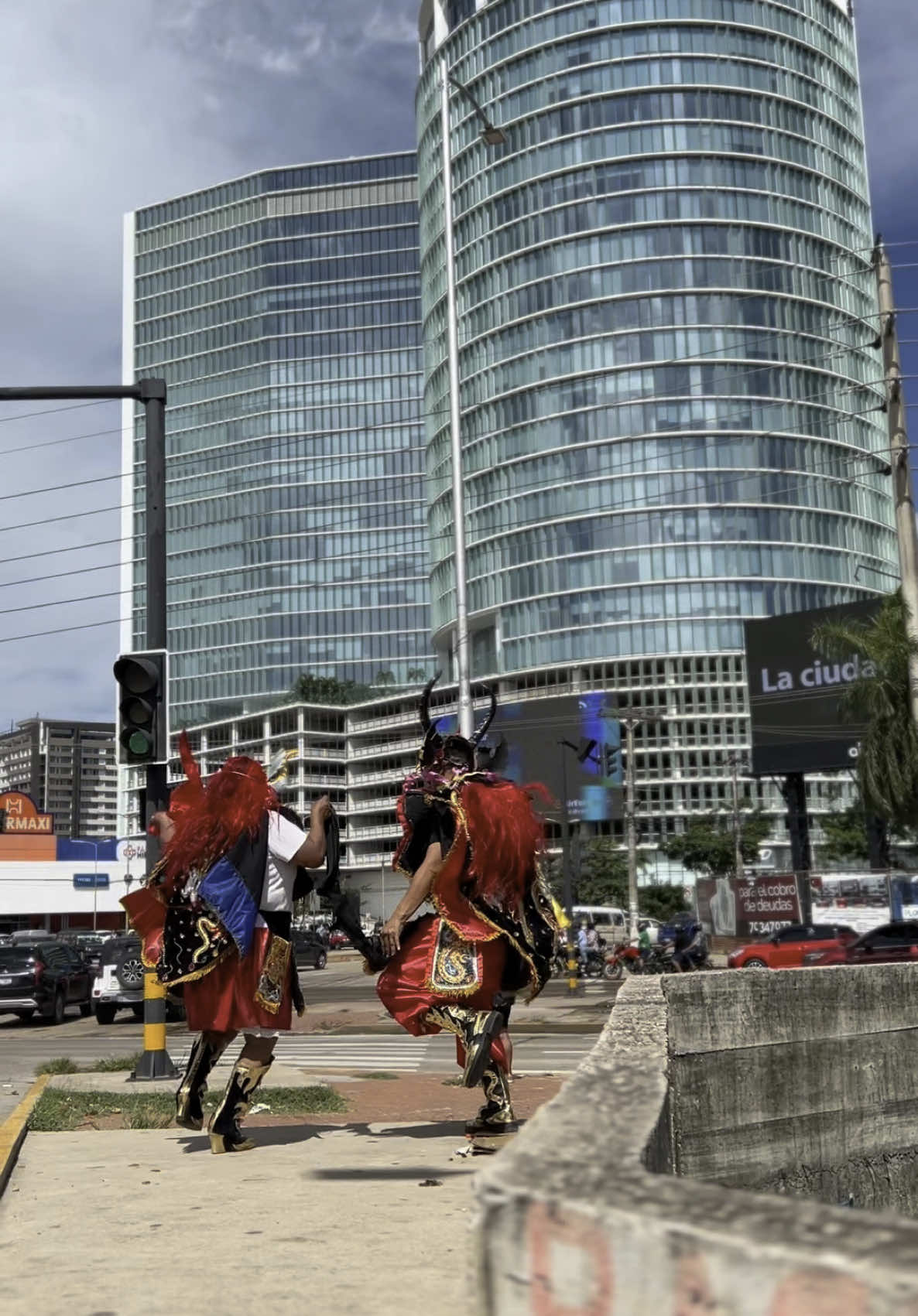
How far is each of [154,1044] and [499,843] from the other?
17.0ft

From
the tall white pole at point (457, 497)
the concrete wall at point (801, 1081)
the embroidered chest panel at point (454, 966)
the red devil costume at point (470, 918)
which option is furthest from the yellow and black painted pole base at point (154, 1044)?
the tall white pole at point (457, 497)

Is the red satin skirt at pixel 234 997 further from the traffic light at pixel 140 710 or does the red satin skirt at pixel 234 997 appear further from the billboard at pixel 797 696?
the billboard at pixel 797 696

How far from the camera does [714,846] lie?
88688mm

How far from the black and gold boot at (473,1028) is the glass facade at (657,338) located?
96.0 meters

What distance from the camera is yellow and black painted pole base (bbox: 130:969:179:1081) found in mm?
11141

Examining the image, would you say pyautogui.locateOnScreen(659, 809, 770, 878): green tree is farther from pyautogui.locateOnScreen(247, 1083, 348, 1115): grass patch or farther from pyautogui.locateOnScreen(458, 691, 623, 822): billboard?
pyautogui.locateOnScreen(247, 1083, 348, 1115): grass patch

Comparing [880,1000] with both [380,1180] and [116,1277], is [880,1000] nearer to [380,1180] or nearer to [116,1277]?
[380,1180]

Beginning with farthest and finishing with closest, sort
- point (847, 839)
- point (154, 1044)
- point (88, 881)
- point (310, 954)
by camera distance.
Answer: point (88, 881), point (847, 839), point (310, 954), point (154, 1044)

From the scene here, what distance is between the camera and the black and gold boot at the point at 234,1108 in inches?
264

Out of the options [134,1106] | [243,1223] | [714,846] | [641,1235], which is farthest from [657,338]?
[641,1235]

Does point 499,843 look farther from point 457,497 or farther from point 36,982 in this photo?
point 457,497

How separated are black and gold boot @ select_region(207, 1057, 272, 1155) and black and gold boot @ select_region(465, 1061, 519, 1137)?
0.95 m

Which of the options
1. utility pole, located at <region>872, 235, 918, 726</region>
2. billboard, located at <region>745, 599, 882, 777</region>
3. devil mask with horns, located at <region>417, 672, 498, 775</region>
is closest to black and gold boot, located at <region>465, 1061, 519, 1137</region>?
devil mask with horns, located at <region>417, 672, 498, 775</region>

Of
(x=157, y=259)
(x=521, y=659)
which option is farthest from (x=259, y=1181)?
(x=157, y=259)
